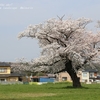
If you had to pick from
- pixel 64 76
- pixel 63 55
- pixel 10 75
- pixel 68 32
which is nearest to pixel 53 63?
pixel 63 55

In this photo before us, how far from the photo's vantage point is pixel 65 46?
34781 millimetres

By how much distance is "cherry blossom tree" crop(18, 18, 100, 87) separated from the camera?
33969mm

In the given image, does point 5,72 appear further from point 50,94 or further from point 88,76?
point 50,94

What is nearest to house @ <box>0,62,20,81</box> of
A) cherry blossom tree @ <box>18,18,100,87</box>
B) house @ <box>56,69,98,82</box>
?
house @ <box>56,69,98,82</box>

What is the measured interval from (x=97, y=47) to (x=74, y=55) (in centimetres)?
402

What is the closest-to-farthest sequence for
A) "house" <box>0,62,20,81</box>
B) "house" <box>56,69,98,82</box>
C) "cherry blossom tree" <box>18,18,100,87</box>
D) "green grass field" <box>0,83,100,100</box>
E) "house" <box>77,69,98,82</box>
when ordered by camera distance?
"green grass field" <box>0,83,100,100</box>, "cherry blossom tree" <box>18,18,100,87</box>, "house" <box>0,62,20,81</box>, "house" <box>56,69,98,82</box>, "house" <box>77,69,98,82</box>

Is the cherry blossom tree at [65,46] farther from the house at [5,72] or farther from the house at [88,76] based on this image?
the house at [88,76]

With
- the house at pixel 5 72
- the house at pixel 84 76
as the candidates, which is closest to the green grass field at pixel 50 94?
the house at pixel 5 72

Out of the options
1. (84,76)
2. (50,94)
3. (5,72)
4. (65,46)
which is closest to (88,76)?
(84,76)

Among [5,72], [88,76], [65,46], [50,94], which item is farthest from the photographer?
[88,76]

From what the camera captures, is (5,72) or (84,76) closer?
(5,72)

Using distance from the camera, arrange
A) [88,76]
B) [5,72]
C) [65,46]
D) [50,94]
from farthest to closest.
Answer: [88,76] → [5,72] → [65,46] → [50,94]

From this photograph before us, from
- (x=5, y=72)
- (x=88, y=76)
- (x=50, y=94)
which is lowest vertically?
(x=50, y=94)

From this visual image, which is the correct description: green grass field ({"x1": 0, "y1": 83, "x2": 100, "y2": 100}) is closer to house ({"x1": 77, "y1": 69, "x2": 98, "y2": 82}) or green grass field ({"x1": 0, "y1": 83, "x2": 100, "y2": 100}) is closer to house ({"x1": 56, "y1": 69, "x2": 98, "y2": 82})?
house ({"x1": 56, "y1": 69, "x2": 98, "y2": 82})
